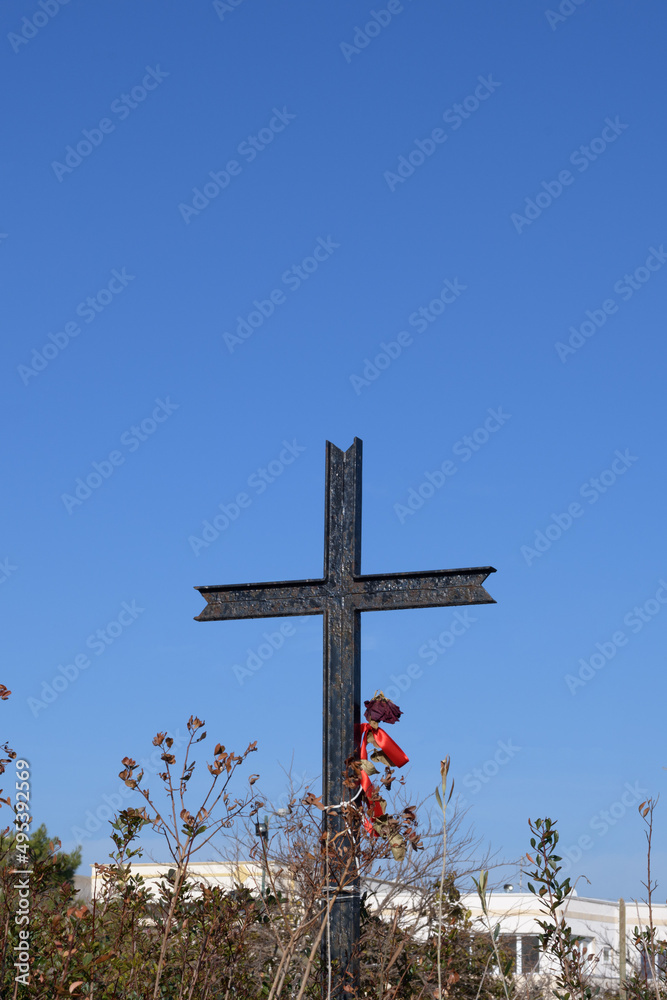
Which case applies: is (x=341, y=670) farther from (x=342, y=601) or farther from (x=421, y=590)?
(x=421, y=590)

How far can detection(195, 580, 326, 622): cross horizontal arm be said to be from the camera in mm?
7258

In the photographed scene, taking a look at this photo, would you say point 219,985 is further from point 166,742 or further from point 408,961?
point 166,742

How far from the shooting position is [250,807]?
5.10 m

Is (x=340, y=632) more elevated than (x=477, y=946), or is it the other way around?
(x=340, y=632)

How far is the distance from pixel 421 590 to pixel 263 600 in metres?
1.27

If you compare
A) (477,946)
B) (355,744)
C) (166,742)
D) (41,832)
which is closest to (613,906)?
(41,832)

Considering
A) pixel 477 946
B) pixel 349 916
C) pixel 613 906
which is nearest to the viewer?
pixel 349 916

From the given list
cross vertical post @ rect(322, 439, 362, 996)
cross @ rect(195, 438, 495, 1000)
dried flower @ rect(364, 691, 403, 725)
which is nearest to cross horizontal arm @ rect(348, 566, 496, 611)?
cross @ rect(195, 438, 495, 1000)

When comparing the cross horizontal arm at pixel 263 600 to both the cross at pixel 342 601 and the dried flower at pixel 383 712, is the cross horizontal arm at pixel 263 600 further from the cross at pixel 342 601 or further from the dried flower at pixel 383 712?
the dried flower at pixel 383 712

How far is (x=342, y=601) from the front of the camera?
715 cm

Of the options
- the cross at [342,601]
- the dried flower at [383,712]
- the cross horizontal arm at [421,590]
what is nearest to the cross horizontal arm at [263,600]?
the cross at [342,601]

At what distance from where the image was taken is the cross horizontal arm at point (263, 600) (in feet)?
23.8

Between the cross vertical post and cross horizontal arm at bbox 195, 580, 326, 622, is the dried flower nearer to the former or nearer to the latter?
the cross vertical post

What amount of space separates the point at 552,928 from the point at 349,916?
1.56 m
